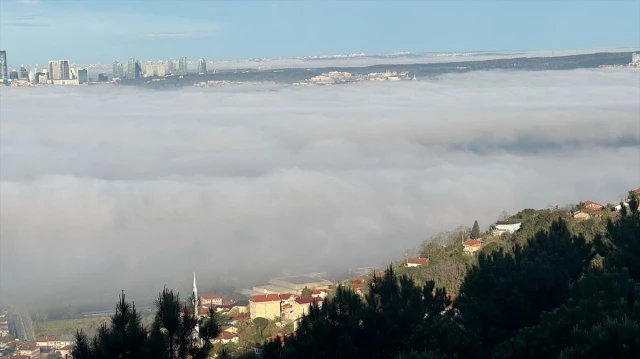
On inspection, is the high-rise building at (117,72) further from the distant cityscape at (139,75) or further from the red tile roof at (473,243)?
the red tile roof at (473,243)

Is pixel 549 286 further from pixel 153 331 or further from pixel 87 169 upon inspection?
pixel 87 169

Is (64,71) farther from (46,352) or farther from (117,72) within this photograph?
(46,352)

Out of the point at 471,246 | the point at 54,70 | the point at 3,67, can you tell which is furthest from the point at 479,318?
the point at 54,70

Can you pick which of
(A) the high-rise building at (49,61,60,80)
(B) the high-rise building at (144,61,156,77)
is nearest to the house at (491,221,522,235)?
(A) the high-rise building at (49,61,60,80)

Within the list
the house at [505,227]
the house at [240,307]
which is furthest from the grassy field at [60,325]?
the house at [505,227]

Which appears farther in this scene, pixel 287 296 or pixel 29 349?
pixel 287 296
